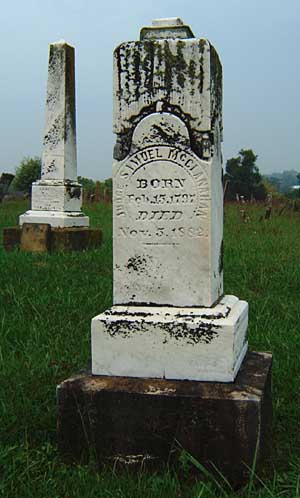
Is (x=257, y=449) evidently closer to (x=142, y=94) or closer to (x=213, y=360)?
(x=213, y=360)

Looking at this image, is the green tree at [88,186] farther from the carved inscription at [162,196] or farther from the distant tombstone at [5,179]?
the carved inscription at [162,196]

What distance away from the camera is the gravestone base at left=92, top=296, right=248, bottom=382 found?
9.80 ft

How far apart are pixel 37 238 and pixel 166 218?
195 inches

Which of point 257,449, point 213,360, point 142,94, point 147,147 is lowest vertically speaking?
point 257,449

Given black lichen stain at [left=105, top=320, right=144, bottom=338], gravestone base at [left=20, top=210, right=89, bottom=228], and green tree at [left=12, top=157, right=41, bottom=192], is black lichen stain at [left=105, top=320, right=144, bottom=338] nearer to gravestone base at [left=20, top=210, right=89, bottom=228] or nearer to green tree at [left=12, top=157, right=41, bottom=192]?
gravestone base at [left=20, top=210, right=89, bottom=228]

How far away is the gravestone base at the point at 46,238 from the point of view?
7.86 metres

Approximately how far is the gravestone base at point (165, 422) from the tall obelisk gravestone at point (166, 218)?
0.15 meters

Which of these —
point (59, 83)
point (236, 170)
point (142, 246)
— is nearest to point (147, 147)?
point (142, 246)

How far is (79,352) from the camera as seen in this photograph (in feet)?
14.1

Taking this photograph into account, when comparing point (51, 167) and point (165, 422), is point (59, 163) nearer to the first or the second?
point (51, 167)

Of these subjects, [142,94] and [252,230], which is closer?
[142,94]

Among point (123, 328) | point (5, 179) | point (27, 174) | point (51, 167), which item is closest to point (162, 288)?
point (123, 328)

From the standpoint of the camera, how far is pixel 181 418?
2.84 metres

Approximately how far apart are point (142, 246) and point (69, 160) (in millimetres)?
5575
